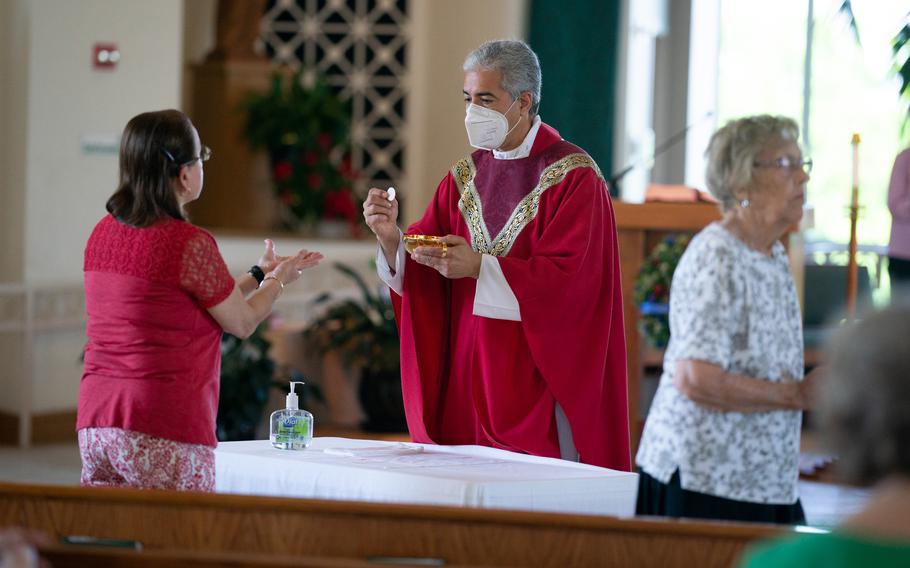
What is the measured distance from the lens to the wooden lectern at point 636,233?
17.3 ft

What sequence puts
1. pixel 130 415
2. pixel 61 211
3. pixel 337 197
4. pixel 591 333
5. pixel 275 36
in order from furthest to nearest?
pixel 275 36, pixel 337 197, pixel 61 211, pixel 591 333, pixel 130 415

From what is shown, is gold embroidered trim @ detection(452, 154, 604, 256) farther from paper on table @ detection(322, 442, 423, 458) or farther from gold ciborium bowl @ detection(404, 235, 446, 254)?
paper on table @ detection(322, 442, 423, 458)

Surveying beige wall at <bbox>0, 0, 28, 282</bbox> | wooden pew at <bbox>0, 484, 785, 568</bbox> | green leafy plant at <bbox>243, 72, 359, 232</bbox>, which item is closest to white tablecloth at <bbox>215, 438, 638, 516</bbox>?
wooden pew at <bbox>0, 484, 785, 568</bbox>

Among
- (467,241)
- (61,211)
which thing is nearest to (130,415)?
(467,241)

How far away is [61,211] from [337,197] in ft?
6.27

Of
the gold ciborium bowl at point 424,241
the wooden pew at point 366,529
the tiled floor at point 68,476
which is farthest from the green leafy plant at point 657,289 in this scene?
the wooden pew at point 366,529

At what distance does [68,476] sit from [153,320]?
11.4 ft

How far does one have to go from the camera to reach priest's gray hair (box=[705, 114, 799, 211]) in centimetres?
256

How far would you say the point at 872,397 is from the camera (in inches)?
52.0

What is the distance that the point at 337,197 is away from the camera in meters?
8.26

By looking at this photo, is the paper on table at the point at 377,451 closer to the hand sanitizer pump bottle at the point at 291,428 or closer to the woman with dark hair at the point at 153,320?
the hand sanitizer pump bottle at the point at 291,428

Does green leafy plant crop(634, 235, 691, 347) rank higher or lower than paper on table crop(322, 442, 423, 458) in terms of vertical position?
higher

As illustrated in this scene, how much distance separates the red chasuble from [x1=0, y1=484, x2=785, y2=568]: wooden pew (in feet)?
3.53

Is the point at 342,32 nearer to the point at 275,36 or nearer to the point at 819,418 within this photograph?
the point at 275,36
